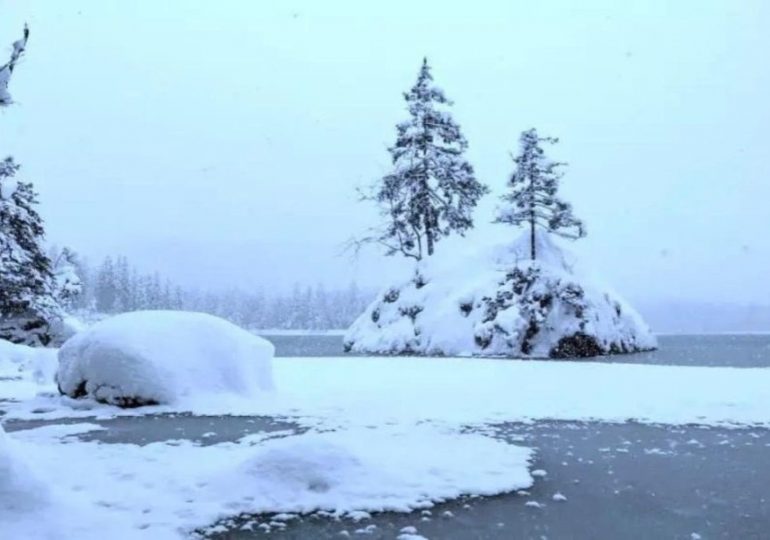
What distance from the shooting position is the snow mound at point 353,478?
19.6 ft

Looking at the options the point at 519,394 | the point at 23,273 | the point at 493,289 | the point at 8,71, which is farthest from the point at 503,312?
the point at 8,71

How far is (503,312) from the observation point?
1323 inches

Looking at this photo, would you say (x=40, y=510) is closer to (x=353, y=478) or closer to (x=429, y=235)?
(x=353, y=478)

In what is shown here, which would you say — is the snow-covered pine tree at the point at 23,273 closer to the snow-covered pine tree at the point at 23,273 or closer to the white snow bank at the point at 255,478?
the snow-covered pine tree at the point at 23,273

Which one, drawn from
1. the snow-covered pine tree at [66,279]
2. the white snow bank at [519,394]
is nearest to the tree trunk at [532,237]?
the white snow bank at [519,394]

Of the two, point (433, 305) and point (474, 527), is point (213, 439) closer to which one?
point (474, 527)

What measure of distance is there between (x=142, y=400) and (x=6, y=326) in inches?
977

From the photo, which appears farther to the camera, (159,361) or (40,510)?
(159,361)

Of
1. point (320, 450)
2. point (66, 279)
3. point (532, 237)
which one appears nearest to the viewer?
point (320, 450)

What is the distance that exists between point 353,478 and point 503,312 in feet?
91.1

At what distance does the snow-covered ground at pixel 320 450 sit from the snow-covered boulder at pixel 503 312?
16676 mm

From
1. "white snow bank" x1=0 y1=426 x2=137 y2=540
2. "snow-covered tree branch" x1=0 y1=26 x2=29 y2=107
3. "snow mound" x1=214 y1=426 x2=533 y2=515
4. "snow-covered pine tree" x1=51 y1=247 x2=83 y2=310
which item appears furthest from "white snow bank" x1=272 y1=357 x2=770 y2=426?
"snow-covered pine tree" x1=51 y1=247 x2=83 y2=310

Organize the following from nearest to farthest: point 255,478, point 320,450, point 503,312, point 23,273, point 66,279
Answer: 1. point 255,478
2. point 320,450
3. point 23,273
4. point 503,312
5. point 66,279

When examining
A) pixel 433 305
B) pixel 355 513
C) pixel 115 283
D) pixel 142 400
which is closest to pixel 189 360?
pixel 142 400
